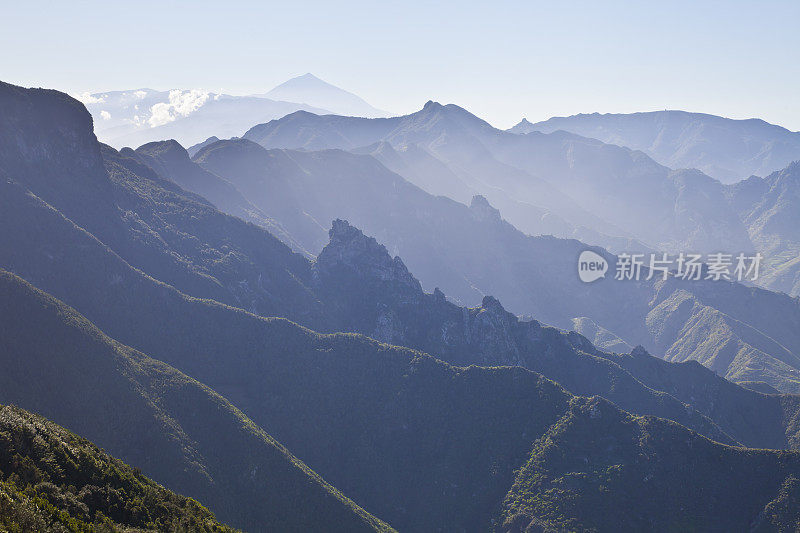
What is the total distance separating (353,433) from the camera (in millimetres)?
180750

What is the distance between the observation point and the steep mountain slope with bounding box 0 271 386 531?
130875 mm

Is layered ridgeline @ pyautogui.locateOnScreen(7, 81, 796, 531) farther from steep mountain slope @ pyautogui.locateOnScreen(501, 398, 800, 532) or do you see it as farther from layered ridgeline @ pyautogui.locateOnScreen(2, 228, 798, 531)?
steep mountain slope @ pyautogui.locateOnScreen(501, 398, 800, 532)

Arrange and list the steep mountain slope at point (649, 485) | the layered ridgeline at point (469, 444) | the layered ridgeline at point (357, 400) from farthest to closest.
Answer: the layered ridgeline at point (357, 400) < the layered ridgeline at point (469, 444) < the steep mountain slope at point (649, 485)

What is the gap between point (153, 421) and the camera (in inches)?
5413

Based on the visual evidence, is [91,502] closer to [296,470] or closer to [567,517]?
[296,470]

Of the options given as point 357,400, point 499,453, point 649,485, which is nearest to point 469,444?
point 499,453

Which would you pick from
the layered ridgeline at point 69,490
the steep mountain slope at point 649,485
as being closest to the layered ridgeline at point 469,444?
the steep mountain slope at point 649,485

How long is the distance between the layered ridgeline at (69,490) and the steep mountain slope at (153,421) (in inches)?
1397

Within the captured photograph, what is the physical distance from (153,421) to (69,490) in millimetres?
60370

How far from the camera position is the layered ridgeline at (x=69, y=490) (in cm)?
6594

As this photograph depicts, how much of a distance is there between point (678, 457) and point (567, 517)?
1547 inches

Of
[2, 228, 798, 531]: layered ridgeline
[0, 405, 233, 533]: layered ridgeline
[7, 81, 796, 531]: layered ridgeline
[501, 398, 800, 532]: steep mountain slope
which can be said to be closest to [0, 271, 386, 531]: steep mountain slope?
[2, 228, 798, 531]: layered ridgeline

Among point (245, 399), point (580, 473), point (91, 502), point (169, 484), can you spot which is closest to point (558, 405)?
point (580, 473)

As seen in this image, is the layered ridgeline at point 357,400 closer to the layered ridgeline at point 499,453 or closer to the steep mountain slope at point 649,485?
the layered ridgeline at point 499,453
